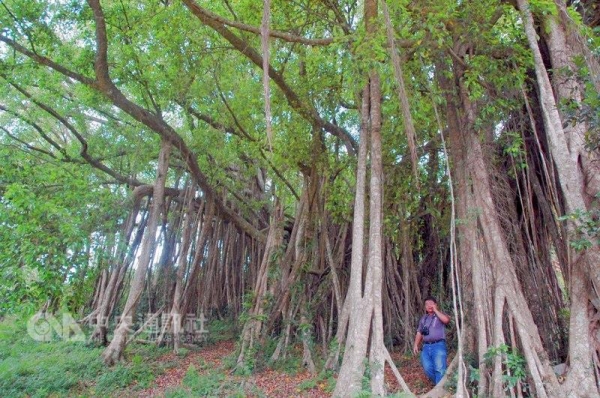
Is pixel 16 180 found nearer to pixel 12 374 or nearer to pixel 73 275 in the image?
pixel 73 275

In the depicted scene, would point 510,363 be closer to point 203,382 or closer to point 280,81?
point 203,382

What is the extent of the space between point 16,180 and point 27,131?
4.14 m

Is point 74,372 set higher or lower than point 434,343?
lower

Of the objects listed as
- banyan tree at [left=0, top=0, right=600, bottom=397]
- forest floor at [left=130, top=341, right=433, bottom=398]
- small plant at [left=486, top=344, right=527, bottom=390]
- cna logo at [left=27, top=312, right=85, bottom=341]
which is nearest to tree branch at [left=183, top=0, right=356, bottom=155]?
banyan tree at [left=0, top=0, right=600, bottom=397]

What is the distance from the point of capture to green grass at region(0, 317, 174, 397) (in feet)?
15.2

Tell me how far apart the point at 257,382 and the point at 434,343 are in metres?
1.90

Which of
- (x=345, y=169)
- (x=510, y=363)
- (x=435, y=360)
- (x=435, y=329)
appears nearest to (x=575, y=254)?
(x=510, y=363)

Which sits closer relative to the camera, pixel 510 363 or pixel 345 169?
pixel 510 363

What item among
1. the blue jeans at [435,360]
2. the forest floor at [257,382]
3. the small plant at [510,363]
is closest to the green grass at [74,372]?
the forest floor at [257,382]

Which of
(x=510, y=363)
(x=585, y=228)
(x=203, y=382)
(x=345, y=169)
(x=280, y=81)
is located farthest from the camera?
(x=345, y=169)

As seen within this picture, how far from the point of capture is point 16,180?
14.1 ft

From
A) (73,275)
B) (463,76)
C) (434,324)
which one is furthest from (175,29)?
(434,324)

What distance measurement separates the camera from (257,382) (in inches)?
179

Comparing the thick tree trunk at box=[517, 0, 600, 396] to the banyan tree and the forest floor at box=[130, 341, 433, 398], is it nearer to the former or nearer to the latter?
the banyan tree
